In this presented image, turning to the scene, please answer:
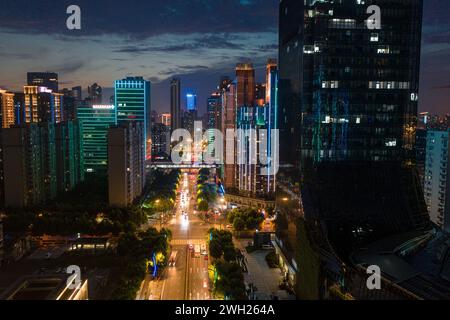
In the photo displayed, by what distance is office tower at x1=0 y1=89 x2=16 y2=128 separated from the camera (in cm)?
2422

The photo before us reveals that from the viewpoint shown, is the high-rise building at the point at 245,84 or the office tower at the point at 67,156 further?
the high-rise building at the point at 245,84

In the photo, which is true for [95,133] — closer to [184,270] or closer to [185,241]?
[185,241]

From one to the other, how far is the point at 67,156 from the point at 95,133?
456 centimetres

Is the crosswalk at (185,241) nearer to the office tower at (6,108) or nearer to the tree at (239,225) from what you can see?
the tree at (239,225)

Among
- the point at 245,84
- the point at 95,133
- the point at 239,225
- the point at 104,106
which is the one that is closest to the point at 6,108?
the point at 95,133

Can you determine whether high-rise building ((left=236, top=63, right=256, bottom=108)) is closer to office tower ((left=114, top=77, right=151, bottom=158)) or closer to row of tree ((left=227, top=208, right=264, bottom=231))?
office tower ((left=114, top=77, right=151, bottom=158))

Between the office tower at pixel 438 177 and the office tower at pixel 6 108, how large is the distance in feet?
72.5

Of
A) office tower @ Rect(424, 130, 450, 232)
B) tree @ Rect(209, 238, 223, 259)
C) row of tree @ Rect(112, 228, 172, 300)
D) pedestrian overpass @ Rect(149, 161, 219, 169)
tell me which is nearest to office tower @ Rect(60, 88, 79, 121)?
pedestrian overpass @ Rect(149, 161, 219, 169)

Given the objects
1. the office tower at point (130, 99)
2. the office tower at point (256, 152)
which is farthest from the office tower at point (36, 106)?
the office tower at point (256, 152)

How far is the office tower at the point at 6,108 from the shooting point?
2422 cm

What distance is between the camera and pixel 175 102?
45.1m

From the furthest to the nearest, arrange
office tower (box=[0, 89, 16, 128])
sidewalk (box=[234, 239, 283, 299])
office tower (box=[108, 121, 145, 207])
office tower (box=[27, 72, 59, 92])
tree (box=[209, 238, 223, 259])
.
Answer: office tower (box=[27, 72, 59, 92])
office tower (box=[0, 89, 16, 128])
office tower (box=[108, 121, 145, 207])
tree (box=[209, 238, 223, 259])
sidewalk (box=[234, 239, 283, 299])

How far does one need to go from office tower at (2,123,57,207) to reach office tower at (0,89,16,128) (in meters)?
8.91
